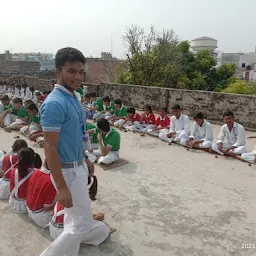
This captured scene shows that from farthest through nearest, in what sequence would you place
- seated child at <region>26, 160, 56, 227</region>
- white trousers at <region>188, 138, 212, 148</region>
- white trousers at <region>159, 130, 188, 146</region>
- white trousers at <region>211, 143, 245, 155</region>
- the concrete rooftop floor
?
white trousers at <region>159, 130, 188, 146</region>
white trousers at <region>188, 138, 212, 148</region>
white trousers at <region>211, 143, 245, 155</region>
seated child at <region>26, 160, 56, 227</region>
the concrete rooftop floor

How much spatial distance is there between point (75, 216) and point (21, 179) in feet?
4.58

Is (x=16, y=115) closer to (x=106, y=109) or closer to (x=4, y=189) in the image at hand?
(x=106, y=109)

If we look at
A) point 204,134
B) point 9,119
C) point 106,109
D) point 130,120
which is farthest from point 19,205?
point 106,109

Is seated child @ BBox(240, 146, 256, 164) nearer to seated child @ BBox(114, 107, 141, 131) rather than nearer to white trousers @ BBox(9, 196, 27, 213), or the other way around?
seated child @ BBox(114, 107, 141, 131)

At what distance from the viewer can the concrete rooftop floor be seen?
3027 millimetres

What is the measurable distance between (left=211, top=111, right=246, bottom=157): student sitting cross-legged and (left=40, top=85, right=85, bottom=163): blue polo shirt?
4277 mm

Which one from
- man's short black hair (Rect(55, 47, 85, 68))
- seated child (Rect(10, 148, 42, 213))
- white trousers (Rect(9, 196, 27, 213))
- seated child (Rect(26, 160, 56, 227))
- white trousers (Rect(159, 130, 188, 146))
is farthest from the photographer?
white trousers (Rect(159, 130, 188, 146))

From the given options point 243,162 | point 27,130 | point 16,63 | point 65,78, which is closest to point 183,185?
point 243,162

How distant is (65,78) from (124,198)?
2409 mm

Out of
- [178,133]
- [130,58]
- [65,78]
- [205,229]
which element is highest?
[130,58]

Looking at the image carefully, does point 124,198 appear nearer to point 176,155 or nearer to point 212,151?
point 176,155

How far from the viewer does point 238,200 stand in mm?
4102

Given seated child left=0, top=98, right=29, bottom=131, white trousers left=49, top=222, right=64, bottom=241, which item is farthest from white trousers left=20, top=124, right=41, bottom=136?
white trousers left=49, top=222, right=64, bottom=241

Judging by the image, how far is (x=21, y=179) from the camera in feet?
11.5
